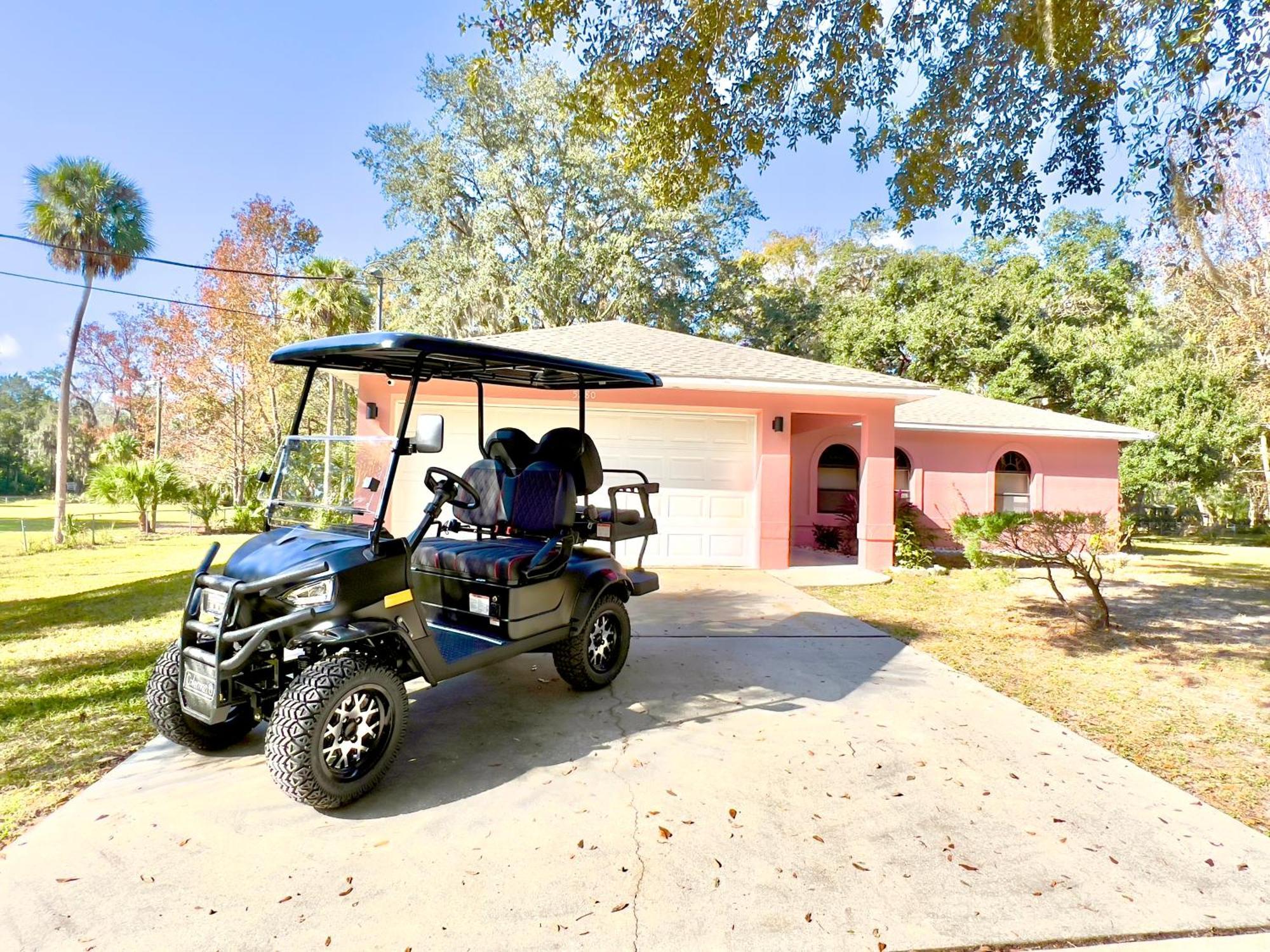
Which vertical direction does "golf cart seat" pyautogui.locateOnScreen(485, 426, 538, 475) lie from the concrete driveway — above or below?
above

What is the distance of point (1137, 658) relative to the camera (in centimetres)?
579

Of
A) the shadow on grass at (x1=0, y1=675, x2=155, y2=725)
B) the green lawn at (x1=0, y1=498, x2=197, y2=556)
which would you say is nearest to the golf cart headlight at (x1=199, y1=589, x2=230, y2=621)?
the shadow on grass at (x1=0, y1=675, x2=155, y2=725)

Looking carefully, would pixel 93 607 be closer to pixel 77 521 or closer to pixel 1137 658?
pixel 1137 658

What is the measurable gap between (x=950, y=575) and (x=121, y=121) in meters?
21.0

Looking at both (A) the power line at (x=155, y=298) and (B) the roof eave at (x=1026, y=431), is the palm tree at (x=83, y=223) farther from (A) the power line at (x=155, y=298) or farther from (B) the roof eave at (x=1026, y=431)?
(B) the roof eave at (x=1026, y=431)

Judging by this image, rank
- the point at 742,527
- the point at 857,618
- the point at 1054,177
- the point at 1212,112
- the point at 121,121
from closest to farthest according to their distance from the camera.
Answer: the point at 1212,112 → the point at 1054,177 → the point at 857,618 → the point at 742,527 → the point at 121,121

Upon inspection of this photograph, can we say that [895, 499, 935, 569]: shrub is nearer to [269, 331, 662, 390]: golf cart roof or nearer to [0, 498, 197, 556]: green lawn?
[269, 331, 662, 390]: golf cart roof

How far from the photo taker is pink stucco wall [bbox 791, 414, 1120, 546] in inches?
543

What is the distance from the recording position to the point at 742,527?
10.3 metres

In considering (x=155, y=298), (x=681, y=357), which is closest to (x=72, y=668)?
(x=681, y=357)

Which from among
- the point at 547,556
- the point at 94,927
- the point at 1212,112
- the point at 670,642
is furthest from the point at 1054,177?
the point at 94,927

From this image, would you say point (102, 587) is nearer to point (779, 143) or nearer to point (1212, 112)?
point (779, 143)

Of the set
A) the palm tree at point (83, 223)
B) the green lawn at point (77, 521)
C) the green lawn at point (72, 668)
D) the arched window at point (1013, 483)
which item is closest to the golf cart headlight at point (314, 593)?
the green lawn at point (72, 668)

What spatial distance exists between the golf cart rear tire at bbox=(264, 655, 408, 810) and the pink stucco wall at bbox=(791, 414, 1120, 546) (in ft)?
38.2
